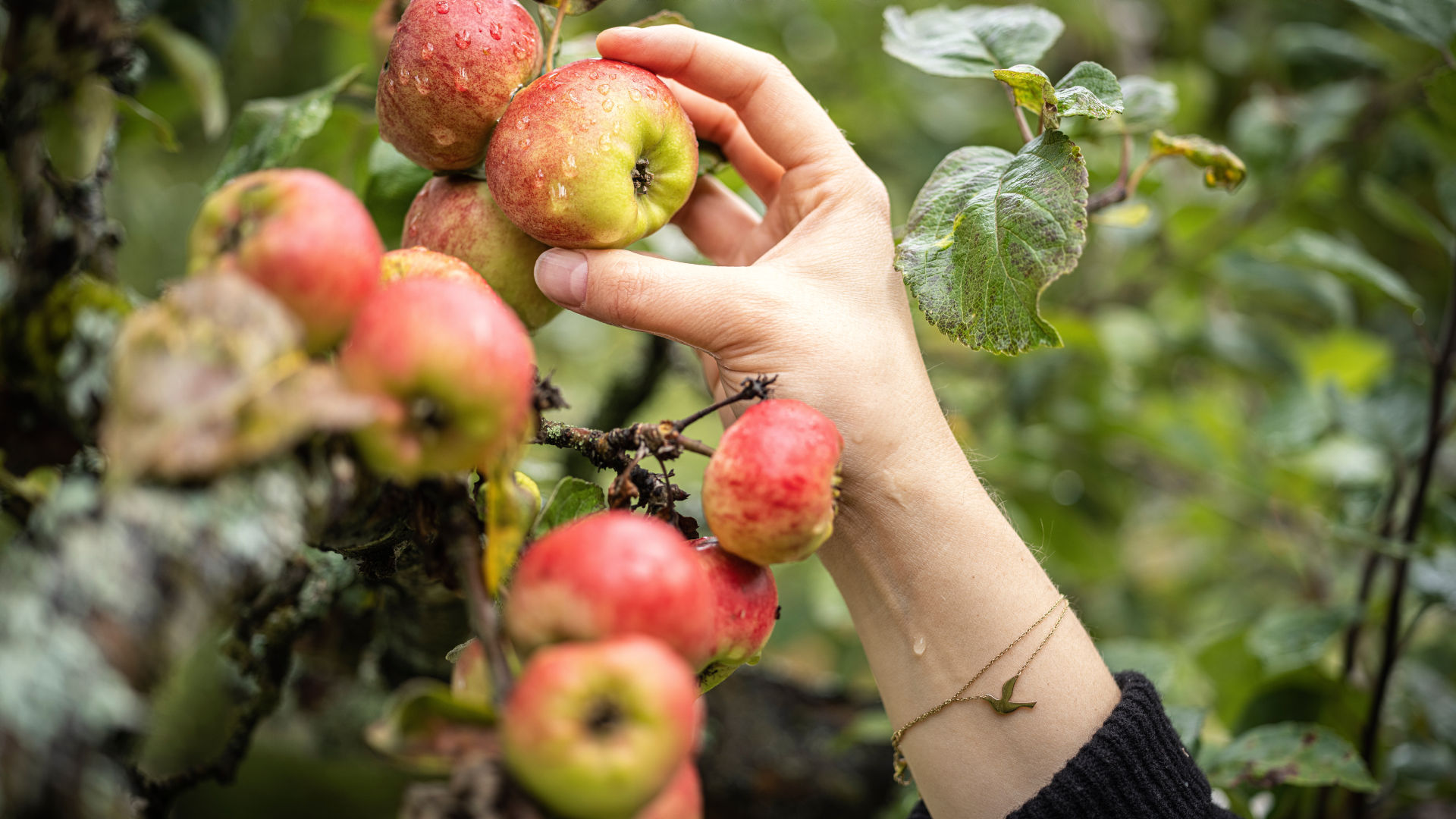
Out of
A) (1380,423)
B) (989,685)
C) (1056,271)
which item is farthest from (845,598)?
(1380,423)

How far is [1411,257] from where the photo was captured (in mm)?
2186

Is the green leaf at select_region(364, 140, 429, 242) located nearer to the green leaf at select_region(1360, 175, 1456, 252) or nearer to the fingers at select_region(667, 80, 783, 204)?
the fingers at select_region(667, 80, 783, 204)

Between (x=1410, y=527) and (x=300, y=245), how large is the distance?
1.57m

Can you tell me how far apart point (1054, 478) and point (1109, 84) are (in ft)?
4.32

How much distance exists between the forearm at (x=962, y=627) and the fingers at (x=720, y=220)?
0.37 m

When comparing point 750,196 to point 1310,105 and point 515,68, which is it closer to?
point 515,68

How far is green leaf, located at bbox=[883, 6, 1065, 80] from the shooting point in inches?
38.1

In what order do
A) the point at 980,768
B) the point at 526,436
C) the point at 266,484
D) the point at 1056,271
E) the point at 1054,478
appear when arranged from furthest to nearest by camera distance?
the point at 1054,478 < the point at 980,768 < the point at 1056,271 < the point at 526,436 < the point at 266,484

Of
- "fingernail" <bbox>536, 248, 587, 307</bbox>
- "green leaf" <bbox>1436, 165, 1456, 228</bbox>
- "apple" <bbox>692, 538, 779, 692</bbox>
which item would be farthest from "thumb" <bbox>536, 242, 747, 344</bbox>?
"green leaf" <bbox>1436, 165, 1456, 228</bbox>

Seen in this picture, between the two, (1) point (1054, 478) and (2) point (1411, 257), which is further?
(2) point (1411, 257)

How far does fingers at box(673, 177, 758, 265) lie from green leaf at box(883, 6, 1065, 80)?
0.87 feet

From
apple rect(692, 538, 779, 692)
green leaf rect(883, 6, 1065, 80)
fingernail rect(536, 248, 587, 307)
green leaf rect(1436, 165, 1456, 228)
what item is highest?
green leaf rect(883, 6, 1065, 80)

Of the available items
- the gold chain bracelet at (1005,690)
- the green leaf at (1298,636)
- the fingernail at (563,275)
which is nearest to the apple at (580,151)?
the fingernail at (563,275)

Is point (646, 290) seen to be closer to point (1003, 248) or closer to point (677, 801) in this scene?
point (1003, 248)
